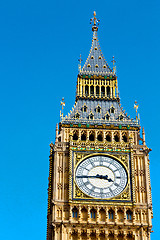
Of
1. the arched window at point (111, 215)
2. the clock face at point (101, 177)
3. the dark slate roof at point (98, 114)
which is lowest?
the arched window at point (111, 215)

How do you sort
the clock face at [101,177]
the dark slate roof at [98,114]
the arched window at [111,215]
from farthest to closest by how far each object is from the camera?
the dark slate roof at [98,114], the clock face at [101,177], the arched window at [111,215]

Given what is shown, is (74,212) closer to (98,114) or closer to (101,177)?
(101,177)

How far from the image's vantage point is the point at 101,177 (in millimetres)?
50188

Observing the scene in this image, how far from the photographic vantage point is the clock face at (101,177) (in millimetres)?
49719

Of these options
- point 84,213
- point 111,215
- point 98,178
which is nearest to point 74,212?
point 84,213

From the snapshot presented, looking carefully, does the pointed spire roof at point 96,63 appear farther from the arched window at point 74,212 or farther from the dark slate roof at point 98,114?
the arched window at point 74,212

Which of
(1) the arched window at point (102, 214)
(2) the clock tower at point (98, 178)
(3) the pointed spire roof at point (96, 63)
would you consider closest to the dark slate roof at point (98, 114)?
(2) the clock tower at point (98, 178)

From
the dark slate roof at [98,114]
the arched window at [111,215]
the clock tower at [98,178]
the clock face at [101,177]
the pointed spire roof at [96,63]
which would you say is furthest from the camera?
the pointed spire roof at [96,63]

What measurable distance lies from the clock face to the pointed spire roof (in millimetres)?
8889

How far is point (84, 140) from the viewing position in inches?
2076

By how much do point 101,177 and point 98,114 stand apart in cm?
588

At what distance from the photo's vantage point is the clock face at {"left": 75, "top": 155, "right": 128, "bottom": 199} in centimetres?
4972

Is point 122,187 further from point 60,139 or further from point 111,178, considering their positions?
point 60,139

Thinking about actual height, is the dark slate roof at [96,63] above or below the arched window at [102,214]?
above
